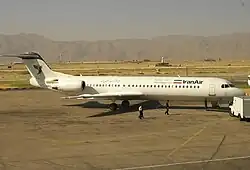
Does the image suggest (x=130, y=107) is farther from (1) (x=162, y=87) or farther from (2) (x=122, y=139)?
(2) (x=122, y=139)

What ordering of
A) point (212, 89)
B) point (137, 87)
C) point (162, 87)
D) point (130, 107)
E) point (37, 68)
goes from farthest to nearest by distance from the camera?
1. point (37, 68)
2. point (130, 107)
3. point (137, 87)
4. point (162, 87)
5. point (212, 89)

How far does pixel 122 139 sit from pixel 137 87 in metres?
14.6

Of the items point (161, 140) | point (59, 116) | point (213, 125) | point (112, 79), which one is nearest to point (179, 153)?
point (161, 140)

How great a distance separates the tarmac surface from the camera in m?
19.2

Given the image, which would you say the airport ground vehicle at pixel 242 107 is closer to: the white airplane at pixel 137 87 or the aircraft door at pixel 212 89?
the aircraft door at pixel 212 89

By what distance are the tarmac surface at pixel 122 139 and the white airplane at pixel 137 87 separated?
141 cm

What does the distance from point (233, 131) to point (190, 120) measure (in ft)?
18.1

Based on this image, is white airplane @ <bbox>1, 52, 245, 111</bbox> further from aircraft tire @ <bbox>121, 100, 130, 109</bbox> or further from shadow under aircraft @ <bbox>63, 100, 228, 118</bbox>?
shadow under aircraft @ <bbox>63, 100, 228, 118</bbox>

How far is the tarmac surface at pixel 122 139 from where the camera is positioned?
63.0 ft

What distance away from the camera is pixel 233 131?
2697 cm

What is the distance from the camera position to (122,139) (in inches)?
973

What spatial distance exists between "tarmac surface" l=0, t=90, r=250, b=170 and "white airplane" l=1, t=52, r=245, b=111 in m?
1.41

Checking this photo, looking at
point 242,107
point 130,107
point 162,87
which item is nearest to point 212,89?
point 162,87

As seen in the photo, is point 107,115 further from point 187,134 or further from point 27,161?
point 27,161
